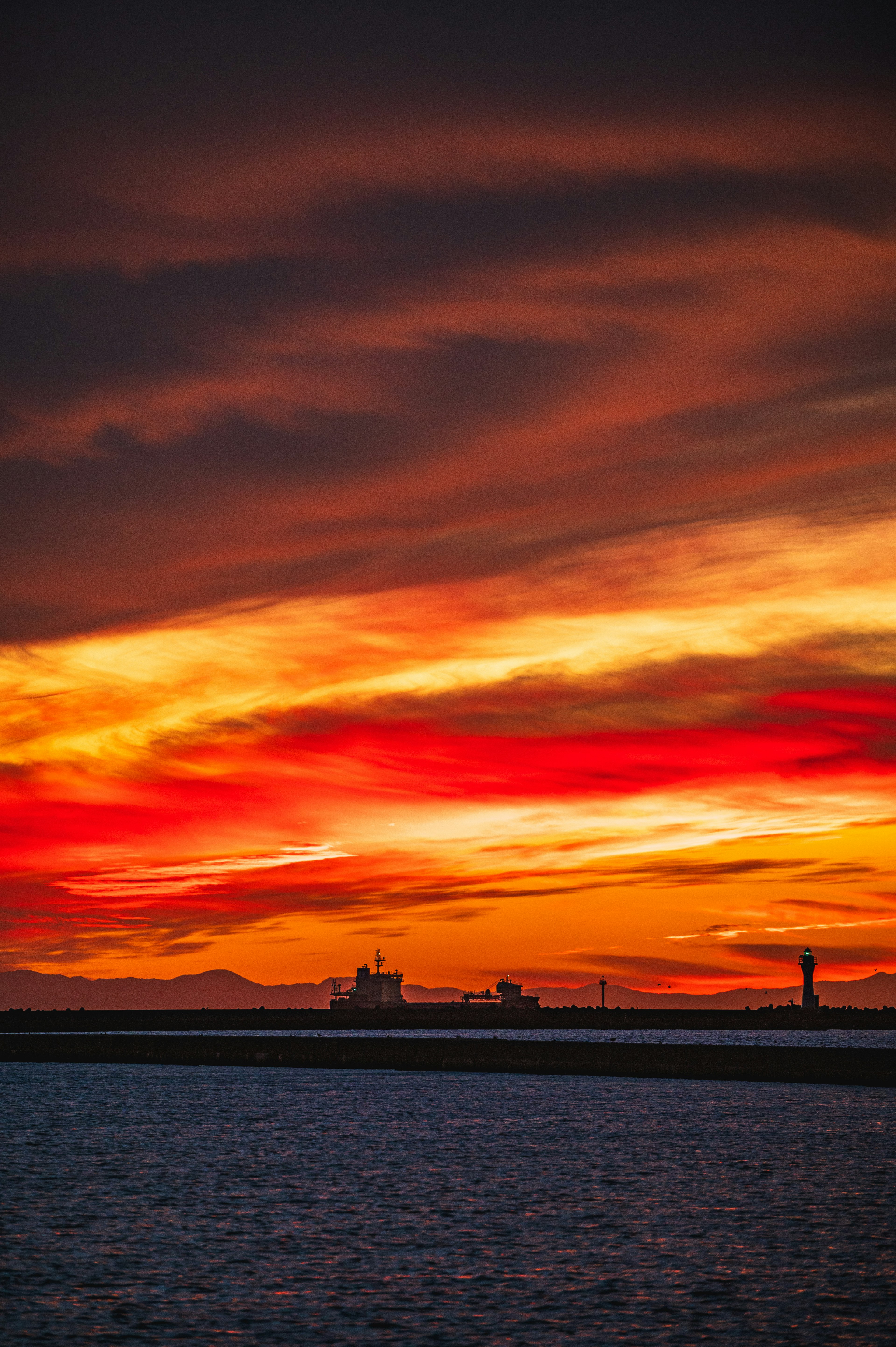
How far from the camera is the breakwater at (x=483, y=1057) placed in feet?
266

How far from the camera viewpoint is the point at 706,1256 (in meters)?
30.0

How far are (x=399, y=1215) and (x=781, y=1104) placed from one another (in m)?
46.7

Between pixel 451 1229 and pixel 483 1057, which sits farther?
pixel 483 1057

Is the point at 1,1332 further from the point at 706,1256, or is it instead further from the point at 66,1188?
the point at 66,1188

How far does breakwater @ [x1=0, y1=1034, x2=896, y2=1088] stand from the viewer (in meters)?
81.1

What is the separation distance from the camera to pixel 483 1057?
11331 centimetres

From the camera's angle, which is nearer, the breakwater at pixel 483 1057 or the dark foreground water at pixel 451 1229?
the dark foreground water at pixel 451 1229

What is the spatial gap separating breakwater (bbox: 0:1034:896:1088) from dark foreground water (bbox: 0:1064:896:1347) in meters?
11.1

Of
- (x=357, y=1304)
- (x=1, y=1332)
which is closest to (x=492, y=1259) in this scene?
(x=357, y=1304)

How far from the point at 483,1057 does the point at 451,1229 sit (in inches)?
3242

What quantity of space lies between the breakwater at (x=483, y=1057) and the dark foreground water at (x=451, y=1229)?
439 inches

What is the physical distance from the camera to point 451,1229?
33344 mm

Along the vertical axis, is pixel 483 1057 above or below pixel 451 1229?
below

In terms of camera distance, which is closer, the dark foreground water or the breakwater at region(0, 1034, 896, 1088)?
the dark foreground water
